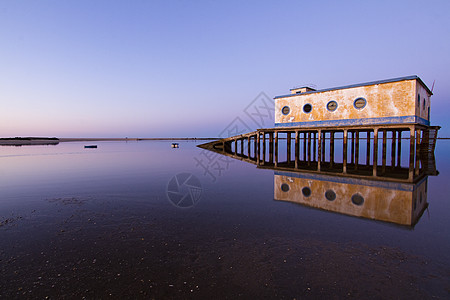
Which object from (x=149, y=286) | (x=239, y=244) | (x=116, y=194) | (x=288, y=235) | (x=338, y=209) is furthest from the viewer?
(x=116, y=194)

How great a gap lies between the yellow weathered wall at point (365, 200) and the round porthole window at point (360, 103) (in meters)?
7.49

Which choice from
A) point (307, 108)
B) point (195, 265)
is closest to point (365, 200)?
point (195, 265)

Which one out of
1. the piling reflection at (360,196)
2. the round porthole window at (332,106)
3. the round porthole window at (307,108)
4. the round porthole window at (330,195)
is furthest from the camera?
the round porthole window at (307,108)

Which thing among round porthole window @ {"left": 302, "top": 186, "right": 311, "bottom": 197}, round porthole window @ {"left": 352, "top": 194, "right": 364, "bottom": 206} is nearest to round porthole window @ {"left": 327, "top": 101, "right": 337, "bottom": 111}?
round porthole window @ {"left": 302, "top": 186, "right": 311, "bottom": 197}

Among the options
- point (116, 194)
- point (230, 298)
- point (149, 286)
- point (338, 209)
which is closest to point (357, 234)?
point (338, 209)

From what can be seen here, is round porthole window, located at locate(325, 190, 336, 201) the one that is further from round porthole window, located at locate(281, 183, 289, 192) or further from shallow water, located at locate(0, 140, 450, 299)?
round porthole window, located at locate(281, 183, 289, 192)

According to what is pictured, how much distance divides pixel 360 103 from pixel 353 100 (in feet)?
1.92

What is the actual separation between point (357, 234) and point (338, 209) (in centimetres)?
285

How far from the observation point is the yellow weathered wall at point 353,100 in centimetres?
1683

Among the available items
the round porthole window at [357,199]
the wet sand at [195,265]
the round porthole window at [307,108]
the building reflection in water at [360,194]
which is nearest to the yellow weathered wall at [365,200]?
the building reflection in water at [360,194]

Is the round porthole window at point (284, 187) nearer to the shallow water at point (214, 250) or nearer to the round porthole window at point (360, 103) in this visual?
the shallow water at point (214, 250)

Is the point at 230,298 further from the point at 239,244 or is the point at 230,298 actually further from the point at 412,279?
the point at 412,279

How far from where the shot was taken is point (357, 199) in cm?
1162

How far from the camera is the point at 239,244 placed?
263 inches
